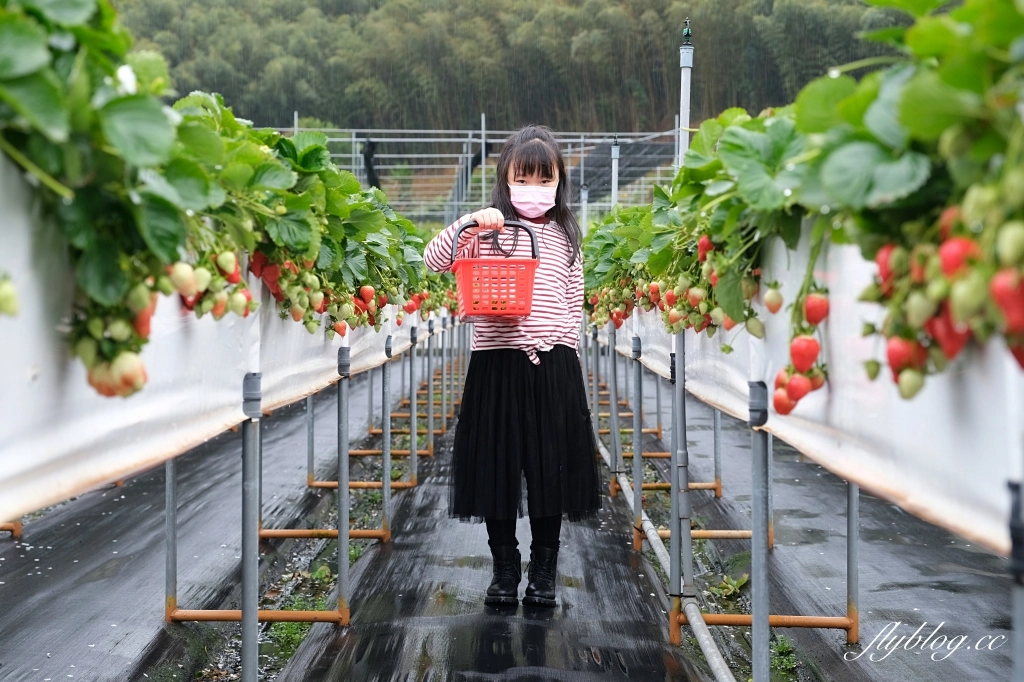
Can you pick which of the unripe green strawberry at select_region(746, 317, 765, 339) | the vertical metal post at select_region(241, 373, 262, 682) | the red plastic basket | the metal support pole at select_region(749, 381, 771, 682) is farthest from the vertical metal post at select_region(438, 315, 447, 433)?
the unripe green strawberry at select_region(746, 317, 765, 339)

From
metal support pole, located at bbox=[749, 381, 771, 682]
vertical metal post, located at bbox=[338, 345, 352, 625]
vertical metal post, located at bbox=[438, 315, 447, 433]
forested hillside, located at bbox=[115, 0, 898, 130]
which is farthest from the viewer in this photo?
forested hillside, located at bbox=[115, 0, 898, 130]

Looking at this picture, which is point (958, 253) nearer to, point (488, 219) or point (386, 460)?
point (488, 219)

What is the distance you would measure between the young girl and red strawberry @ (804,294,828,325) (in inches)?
74.7

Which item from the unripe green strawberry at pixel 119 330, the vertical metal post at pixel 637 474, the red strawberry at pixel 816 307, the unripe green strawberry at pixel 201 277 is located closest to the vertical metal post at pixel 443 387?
the vertical metal post at pixel 637 474

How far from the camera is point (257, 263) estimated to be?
212 cm

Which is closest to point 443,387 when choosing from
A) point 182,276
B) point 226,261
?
point 226,261

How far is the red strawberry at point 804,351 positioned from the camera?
1.43 metres

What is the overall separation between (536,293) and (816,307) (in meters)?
1.91

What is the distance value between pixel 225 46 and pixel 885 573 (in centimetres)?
2627

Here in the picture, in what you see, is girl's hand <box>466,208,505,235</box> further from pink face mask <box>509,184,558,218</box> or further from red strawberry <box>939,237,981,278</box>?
red strawberry <box>939,237,981,278</box>

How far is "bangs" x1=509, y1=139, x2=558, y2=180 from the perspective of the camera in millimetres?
3277

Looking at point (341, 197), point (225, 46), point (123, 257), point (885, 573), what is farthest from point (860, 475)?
point (225, 46)

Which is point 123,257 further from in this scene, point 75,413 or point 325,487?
point 325,487

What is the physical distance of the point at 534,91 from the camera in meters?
28.3
